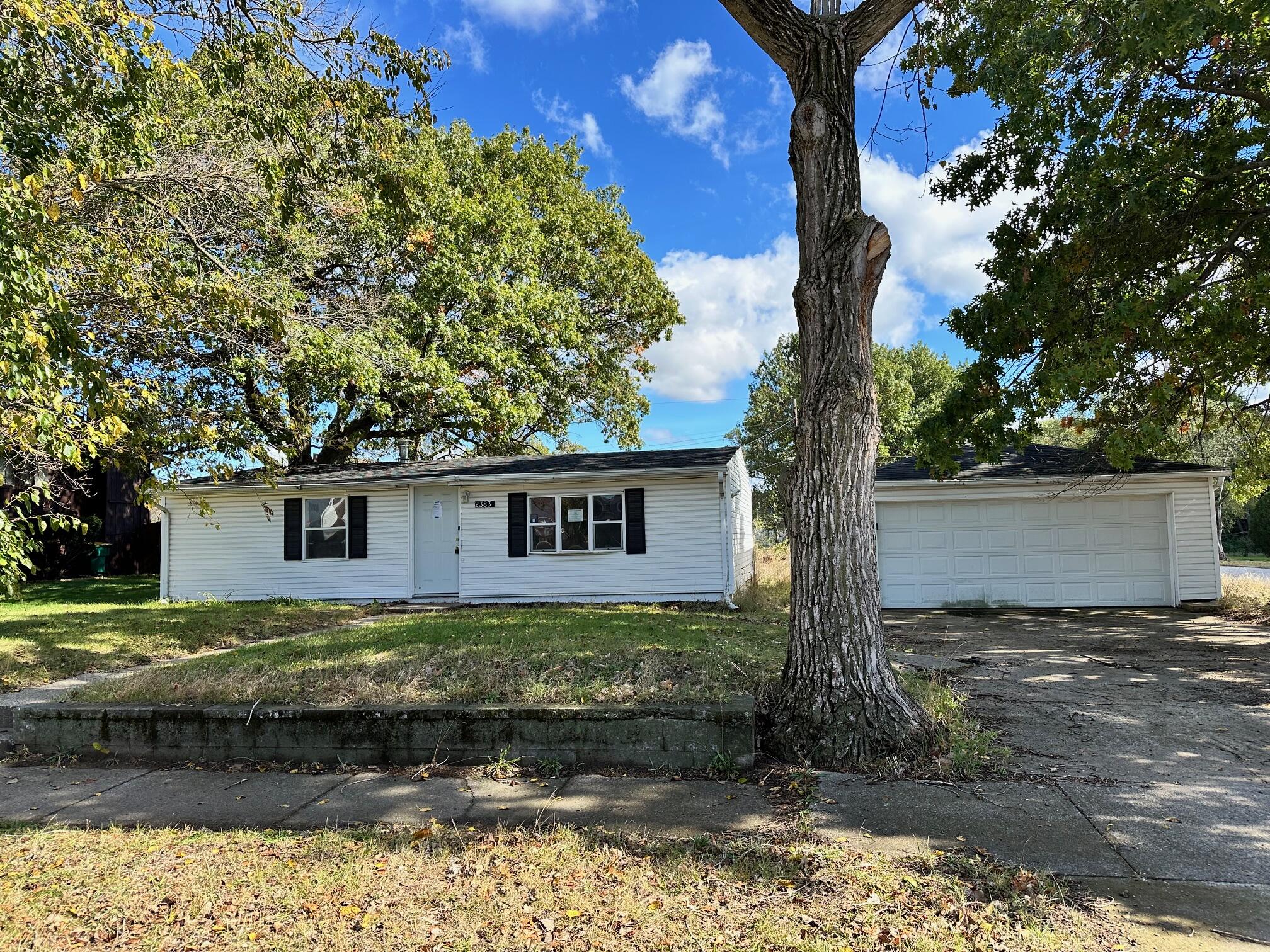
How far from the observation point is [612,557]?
14.4 metres

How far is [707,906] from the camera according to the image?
2912 millimetres

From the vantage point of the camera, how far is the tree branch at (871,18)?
5.05m

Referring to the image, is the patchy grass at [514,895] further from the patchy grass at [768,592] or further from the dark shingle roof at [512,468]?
the dark shingle roof at [512,468]

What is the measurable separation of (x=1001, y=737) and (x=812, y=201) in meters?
3.99

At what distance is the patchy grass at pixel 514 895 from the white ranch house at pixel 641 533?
10522 mm

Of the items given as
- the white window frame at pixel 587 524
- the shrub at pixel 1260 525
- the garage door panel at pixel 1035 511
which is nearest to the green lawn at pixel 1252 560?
the shrub at pixel 1260 525

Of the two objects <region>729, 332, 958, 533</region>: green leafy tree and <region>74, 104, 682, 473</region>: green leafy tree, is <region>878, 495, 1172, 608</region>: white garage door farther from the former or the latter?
<region>729, 332, 958, 533</region>: green leafy tree

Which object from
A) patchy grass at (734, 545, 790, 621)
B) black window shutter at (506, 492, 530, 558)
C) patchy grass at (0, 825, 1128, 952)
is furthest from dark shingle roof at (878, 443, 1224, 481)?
patchy grass at (0, 825, 1128, 952)

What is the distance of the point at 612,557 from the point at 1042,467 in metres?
8.34

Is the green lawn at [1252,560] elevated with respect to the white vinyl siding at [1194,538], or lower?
lower

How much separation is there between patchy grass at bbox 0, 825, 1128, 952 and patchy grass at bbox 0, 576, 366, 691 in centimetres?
545

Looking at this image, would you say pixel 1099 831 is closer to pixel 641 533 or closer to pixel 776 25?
pixel 776 25

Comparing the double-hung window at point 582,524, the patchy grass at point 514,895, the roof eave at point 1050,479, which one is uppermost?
the roof eave at point 1050,479

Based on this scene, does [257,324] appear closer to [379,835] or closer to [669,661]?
[669,661]
